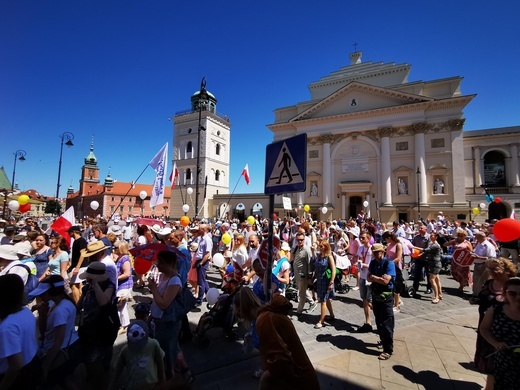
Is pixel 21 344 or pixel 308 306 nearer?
pixel 21 344

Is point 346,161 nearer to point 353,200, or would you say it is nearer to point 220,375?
point 353,200

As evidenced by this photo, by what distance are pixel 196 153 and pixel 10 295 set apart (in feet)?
158

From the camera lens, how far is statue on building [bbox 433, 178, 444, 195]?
2819cm

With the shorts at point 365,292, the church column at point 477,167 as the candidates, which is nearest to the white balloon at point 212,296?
the shorts at point 365,292

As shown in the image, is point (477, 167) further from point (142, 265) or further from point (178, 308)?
point (178, 308)

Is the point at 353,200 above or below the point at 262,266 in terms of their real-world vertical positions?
above

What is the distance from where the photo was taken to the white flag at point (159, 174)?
33.8 feet

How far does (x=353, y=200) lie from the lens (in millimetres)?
32375

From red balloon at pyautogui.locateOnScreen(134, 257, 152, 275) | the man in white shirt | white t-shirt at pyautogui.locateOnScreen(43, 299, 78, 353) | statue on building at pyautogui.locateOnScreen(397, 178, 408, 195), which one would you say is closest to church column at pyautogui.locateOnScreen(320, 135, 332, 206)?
statue on building at pyautogui.locateOnScreen(397, 178, 408, 195)

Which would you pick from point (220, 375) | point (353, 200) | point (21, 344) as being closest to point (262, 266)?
point (220, 375)

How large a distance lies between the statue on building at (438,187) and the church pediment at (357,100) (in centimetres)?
913

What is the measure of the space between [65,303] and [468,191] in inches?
1473

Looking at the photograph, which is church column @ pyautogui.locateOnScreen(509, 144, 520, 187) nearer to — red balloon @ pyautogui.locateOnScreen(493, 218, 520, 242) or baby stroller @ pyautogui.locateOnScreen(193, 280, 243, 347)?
red balloon @ pyautogui.locateOnScreen(493, 218, 520, 242)

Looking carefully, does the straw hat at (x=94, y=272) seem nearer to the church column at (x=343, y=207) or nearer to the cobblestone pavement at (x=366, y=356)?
the cobblestone pavement at (x=366, y=356)
